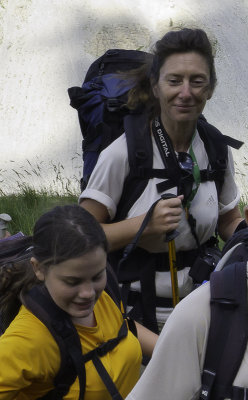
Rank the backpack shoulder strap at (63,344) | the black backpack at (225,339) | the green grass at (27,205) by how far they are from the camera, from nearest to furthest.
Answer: the black backpack at (225,339), the backpack shoulder strap at (63,344), the green grass at (27,205)

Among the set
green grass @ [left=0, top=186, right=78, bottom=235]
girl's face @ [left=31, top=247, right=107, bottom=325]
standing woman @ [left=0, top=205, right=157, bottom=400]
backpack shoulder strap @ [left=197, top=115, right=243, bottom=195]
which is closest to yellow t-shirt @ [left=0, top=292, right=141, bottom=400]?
standing woman @ [left=0, top=205, right=157, bottom=400]

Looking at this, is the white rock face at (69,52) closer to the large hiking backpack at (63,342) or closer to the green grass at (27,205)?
the green grass at (27,205)

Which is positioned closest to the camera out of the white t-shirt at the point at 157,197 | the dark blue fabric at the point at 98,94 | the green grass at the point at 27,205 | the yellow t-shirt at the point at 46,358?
the yellow t-shirt at the point at 46,358

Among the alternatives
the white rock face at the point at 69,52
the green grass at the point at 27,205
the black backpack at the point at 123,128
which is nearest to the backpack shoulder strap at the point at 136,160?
the black backpack at the point at 123,128

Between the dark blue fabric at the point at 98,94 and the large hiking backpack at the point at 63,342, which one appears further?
the dark blue fabric at the point at 98,94

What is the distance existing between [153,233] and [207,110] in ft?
30.8

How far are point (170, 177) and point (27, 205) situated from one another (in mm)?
4835

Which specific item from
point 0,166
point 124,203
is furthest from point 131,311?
point 0,166

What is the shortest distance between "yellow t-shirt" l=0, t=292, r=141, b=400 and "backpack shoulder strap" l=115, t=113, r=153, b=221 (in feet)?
1.74

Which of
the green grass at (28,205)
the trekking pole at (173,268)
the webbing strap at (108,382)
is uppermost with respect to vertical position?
the trekking pole at (173,268)

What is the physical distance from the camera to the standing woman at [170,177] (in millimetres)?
3146

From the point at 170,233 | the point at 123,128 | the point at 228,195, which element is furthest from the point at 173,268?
the point at 123,128

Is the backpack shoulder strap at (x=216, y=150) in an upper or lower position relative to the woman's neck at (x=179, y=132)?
lower

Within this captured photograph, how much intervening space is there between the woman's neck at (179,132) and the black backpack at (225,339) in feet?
4.73
